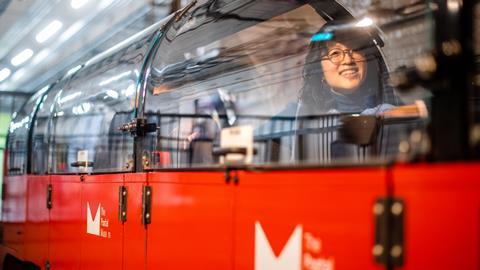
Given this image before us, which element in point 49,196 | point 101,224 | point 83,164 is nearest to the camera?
→ point 101,224

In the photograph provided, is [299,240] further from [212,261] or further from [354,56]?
[354,56]

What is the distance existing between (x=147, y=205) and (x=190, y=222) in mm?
438

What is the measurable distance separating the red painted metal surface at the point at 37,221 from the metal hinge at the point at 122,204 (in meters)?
1.75

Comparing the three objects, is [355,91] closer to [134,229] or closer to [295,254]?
[134,229]

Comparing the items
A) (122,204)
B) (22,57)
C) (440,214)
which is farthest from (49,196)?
(22,57)

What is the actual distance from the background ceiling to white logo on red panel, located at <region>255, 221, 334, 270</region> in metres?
2.78

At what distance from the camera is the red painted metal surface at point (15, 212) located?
16.9 ft

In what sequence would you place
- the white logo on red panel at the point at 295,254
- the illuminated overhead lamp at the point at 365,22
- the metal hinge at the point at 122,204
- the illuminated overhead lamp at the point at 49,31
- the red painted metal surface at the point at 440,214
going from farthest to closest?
1. the illuminated overhead lamp at the point at 49,31
2. the illuminated overhead lamp at the point at 365,22
3. the metal hinge at the point at 122,204
4. the white logo on red panel at the point at 295,254
5. the red painted metal surface at the point at 440,214

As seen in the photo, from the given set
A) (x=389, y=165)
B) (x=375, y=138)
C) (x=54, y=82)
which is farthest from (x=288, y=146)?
(x=54, y=82)

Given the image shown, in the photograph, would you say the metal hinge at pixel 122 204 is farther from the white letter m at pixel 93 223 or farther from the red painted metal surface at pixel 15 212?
the red painted metal surface at pixel 15 212

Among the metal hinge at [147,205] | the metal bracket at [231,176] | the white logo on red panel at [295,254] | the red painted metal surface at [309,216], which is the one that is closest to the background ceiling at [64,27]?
the metal hinge at [147,205]

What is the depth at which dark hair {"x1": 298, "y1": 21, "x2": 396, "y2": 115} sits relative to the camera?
3100mm

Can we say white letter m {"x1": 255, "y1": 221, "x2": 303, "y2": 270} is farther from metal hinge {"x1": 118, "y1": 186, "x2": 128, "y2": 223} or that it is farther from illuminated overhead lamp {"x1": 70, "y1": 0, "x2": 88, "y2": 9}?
illuminated overhead lamp {"x1": 70, "y1": 0, "x2": 88, "y2": 9}

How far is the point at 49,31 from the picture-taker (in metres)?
6.59
